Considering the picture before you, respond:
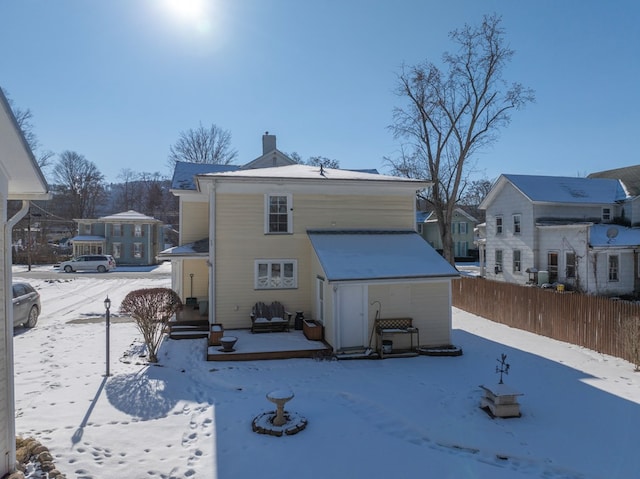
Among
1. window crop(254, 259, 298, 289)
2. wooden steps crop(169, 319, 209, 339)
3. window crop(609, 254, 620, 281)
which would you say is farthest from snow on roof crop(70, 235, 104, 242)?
window crop(609, 254, 620, 281)

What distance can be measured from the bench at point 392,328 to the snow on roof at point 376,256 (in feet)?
4.27

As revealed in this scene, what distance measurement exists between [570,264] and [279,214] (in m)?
17.6

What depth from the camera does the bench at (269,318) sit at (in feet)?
41.3

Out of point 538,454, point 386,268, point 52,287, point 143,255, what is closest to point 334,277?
point 386,268

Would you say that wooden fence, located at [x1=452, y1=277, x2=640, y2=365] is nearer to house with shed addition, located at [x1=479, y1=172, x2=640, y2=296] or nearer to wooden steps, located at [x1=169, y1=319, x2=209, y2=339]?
house with shed addition, located at [x1=479, y1=172, x2=640, y2=296]

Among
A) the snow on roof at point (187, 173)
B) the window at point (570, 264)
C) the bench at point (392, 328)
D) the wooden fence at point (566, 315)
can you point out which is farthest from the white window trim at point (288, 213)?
the window at point (570, 264)

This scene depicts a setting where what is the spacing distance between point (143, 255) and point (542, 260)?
3781 cm

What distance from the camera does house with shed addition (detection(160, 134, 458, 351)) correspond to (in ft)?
37.7

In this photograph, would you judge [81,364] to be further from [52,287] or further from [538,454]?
[52,287]

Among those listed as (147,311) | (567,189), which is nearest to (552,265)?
(567,189)

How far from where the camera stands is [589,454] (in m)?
6.06

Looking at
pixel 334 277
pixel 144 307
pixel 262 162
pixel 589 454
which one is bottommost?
pixel 589 454

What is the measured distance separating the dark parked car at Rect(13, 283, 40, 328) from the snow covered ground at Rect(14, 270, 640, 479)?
178 cm

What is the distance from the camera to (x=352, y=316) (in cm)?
1145
